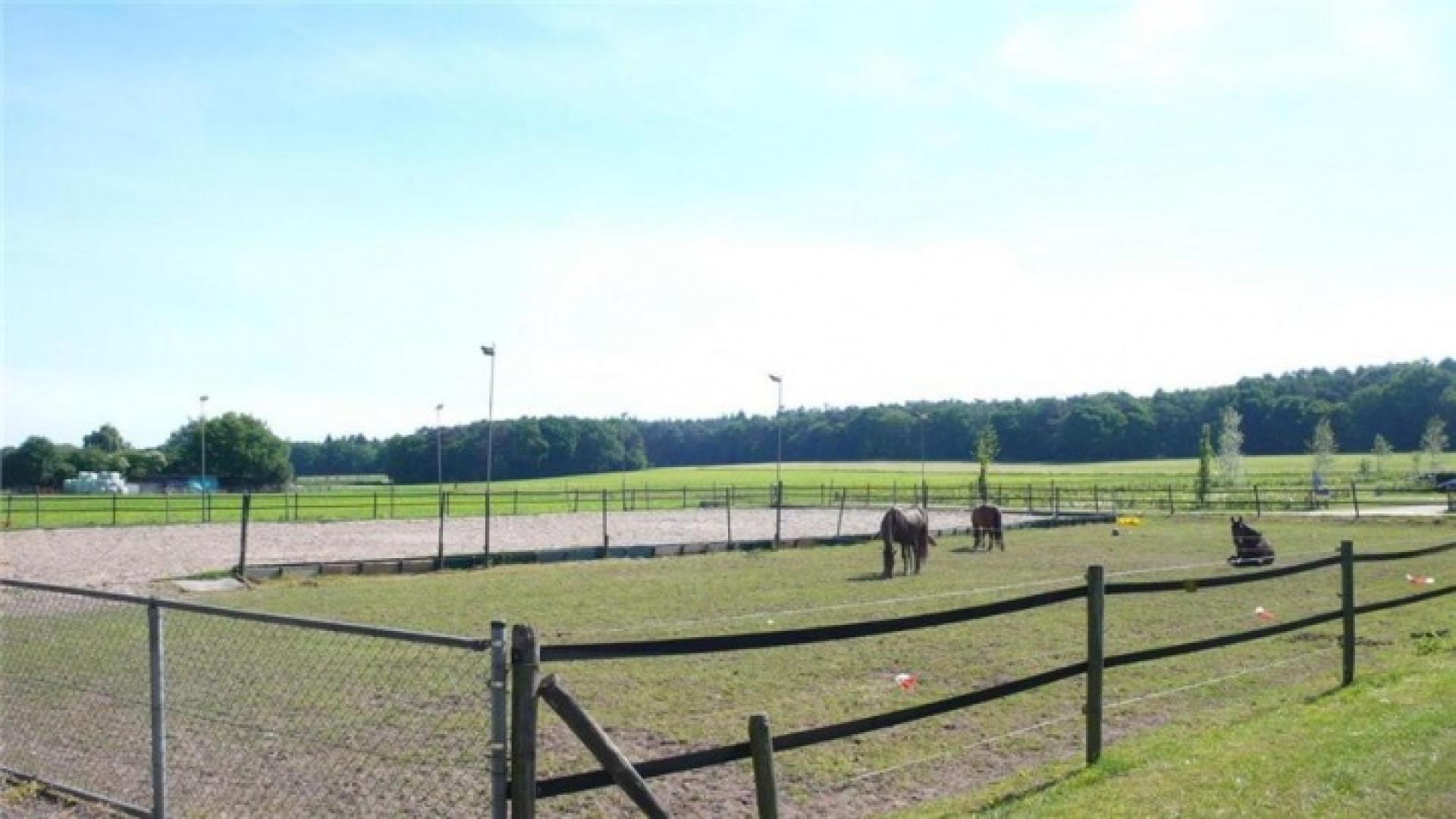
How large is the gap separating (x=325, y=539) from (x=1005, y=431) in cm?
11295

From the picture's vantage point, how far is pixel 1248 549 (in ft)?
71.2

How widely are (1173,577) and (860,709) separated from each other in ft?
41.7

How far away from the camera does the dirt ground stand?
78.9 feet

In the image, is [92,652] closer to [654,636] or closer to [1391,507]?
[654,636]

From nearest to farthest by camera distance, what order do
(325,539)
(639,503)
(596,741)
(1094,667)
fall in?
(596,741), (1094,667), (325,539), (639,503)

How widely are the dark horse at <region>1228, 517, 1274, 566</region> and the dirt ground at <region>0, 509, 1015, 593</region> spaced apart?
569 inches

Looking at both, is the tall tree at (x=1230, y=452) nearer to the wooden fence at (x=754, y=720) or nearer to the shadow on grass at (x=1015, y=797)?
the wooden fence at (x=754, y=720)

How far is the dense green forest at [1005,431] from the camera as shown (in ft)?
380


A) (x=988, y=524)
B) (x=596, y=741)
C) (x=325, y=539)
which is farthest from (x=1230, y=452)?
(x=596, y=741)

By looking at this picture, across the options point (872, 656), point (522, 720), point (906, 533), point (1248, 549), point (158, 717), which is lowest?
point (872, 656)

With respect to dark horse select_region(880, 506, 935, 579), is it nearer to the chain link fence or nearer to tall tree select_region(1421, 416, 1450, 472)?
the chain link fence

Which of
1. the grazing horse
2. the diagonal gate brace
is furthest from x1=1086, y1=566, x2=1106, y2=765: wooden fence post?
the grazing horse

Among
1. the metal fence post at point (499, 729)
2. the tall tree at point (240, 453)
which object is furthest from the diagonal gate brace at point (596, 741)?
the tall tree at point (240, 453)

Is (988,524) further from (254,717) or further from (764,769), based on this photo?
(764,769)
